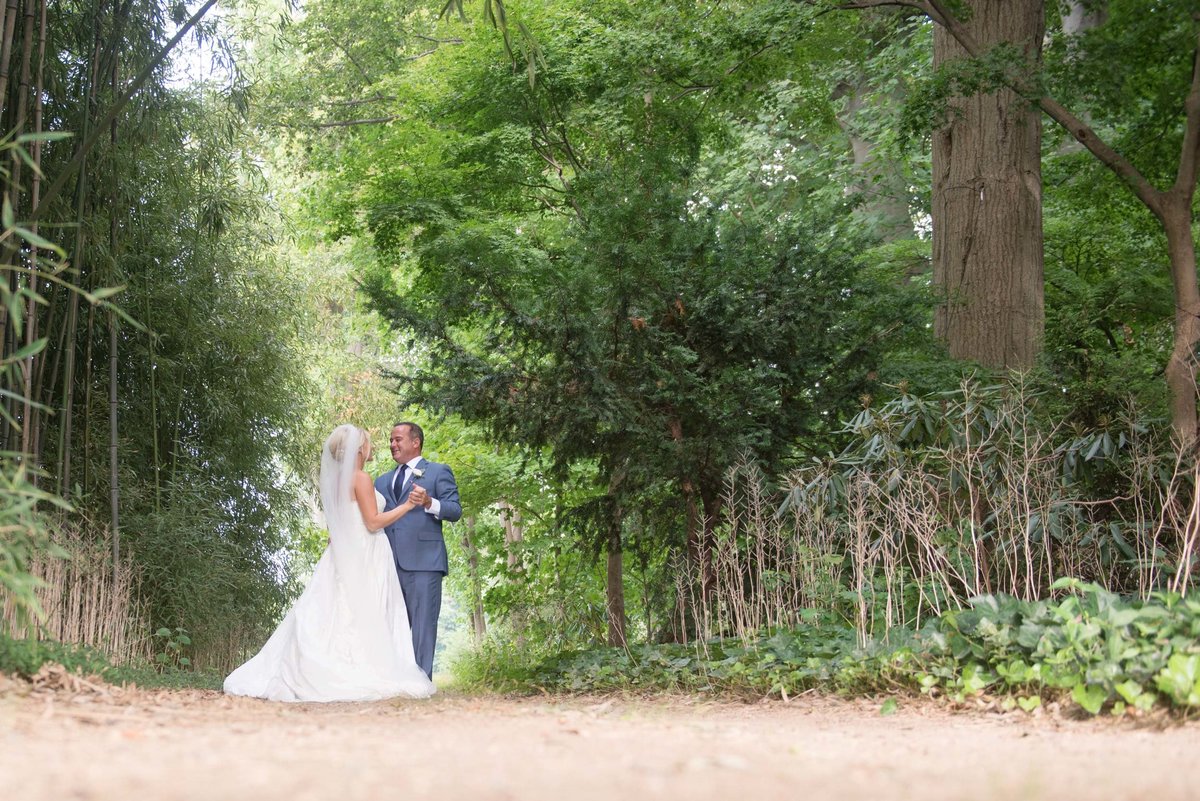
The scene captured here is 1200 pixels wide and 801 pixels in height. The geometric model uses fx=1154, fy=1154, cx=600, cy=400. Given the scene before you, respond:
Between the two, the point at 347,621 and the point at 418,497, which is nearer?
the point at 347,621

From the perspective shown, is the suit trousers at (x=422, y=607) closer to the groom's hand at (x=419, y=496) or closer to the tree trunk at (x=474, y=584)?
the groom's hand at (x=419, y=496)

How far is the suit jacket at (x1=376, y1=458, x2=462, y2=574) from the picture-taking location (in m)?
6.79

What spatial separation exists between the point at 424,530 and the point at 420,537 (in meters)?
0.05

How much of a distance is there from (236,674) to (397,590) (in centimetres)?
99

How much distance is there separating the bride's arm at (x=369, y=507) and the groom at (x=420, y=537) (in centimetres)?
15

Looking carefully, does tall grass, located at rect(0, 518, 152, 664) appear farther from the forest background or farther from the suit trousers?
the suit trousers

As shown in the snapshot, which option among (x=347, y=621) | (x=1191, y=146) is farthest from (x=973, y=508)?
(x=347, y=621)

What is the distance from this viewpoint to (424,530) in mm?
6844

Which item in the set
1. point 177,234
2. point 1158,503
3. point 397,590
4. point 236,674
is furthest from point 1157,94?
point 177,234

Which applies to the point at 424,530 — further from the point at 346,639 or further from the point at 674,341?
the point at 674,341

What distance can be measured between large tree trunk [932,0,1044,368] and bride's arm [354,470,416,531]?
13.7 ft

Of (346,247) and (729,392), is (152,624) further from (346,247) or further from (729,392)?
(346,247)

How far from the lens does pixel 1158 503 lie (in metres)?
6.32

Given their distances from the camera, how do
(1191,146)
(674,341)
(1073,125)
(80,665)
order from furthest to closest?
(674,341), (1073,125), (1191,146), (80,665)
